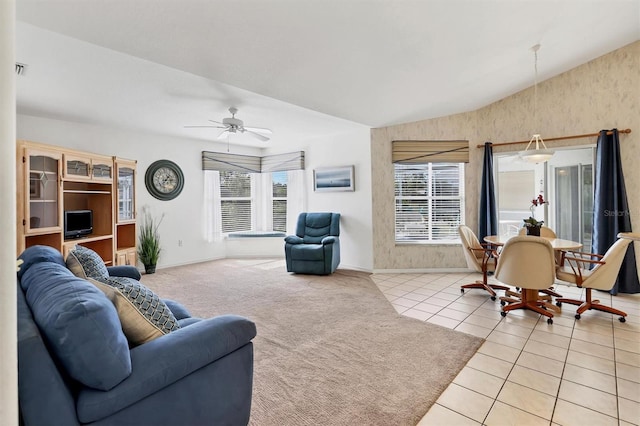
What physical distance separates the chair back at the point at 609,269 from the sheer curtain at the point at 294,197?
14.7 feet

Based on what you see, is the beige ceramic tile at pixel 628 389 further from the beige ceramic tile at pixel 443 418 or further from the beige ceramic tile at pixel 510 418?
the beige ceramic tile at pixel 443 418

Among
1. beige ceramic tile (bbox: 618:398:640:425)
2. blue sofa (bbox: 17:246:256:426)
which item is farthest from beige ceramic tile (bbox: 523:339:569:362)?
blue sofa (bbox: 17:246:256:426)

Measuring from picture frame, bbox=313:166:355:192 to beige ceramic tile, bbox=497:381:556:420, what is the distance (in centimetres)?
383

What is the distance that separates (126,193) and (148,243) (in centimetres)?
90

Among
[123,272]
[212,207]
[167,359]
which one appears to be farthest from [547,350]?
[212,207]

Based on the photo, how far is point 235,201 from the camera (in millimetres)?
6738

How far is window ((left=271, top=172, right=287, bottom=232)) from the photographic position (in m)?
6.80

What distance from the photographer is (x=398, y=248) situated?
514cm

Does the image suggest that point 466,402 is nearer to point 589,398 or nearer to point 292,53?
point 589,398

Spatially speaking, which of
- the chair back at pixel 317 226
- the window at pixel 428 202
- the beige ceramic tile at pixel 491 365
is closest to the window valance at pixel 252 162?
the chair back at pixel 317 226

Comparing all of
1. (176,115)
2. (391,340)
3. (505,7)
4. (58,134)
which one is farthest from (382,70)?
(58,134)

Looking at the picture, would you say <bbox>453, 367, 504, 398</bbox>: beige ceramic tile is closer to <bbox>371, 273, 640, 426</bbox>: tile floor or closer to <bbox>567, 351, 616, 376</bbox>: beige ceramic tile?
<bbox>371, 273, 640, 426</bbox>: tile floor

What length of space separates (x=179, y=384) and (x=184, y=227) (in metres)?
5.08

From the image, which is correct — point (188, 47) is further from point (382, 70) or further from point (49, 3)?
point (382, 70)
